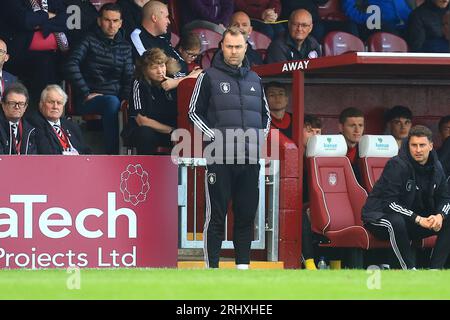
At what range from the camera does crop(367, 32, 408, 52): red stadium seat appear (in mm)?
17422

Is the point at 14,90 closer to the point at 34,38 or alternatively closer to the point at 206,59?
the point at 34,38

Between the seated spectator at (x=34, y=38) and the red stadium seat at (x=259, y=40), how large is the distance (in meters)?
2.82

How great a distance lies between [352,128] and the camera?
14.4 m

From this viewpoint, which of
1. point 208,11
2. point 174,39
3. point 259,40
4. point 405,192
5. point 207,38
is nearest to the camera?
point 405,192

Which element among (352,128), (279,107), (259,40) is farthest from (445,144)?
(259,40)

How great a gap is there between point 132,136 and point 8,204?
168 cm

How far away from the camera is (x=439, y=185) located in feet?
42.7

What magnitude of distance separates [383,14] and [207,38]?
2922 mm

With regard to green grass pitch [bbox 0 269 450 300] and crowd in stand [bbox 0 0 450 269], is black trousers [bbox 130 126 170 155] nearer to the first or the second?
crowd in stand [bbox 0 0 450 269]

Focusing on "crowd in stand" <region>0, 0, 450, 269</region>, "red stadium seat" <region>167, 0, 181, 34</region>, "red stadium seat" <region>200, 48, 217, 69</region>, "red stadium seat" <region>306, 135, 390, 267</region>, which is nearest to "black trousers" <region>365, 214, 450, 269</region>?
"red stadium seat" <region>306, 135, 390, 267</region>

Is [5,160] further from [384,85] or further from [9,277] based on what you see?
[384,85]

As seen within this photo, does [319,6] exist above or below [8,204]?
above
